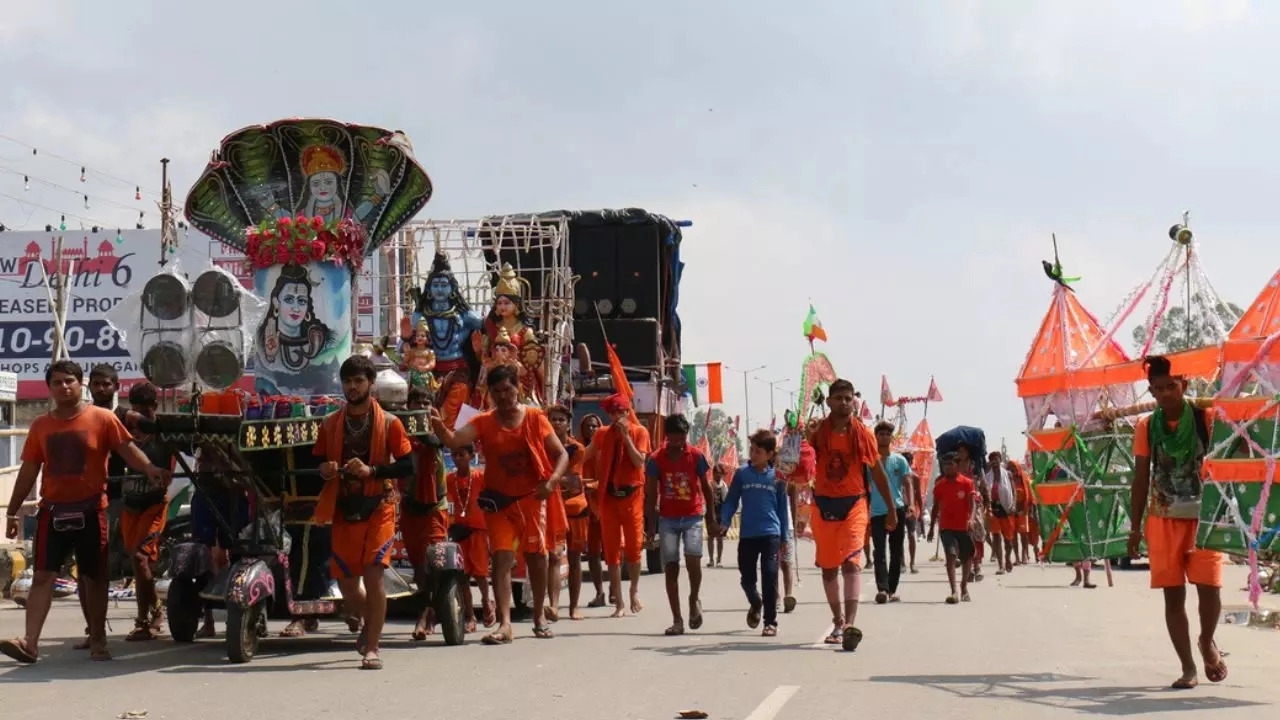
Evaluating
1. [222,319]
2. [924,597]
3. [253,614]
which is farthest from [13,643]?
[924,597]

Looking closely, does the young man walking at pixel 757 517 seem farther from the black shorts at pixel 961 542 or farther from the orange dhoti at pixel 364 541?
the black shorts at pixel 961 542

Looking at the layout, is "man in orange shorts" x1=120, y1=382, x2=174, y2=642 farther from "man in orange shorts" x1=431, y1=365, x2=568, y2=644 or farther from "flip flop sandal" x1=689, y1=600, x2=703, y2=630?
"flip flop sandal" x1=689, y1=600, x2=703, y2=630

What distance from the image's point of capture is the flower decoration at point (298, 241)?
15023 millimetres

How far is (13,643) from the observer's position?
10750mm

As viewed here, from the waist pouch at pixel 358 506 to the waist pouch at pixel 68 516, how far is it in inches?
72.6

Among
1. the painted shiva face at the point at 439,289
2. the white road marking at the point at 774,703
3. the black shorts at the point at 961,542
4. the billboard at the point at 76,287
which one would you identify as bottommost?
the white road marking at the point at 774,703

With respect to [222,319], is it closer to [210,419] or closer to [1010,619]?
[210,419]

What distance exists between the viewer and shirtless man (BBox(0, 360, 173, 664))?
11.1 metres

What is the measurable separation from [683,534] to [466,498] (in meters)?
1.83

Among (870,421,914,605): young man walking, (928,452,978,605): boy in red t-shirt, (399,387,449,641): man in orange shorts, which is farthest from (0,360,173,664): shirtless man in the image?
(928,452,978,605): boy in red t-shirt

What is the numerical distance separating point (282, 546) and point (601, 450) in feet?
12.7

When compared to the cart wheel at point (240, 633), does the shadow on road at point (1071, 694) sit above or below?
below

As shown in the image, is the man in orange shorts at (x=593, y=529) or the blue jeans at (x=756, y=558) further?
the man in orange shorts at (x=593, y=529)

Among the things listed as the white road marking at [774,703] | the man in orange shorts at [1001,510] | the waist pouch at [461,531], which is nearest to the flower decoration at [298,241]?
the waist pouch at [461,531]
